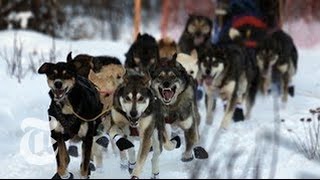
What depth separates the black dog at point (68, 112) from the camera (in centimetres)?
361

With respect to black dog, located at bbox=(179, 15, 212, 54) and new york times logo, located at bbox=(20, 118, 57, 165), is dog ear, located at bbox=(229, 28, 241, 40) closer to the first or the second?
black dog, located at bbox=(179, 15, 212, 54)

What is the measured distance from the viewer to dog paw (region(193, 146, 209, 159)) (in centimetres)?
434

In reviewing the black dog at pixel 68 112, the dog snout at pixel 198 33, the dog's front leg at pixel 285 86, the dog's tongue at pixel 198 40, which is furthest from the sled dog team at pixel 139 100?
the dog's front leg at pixel 285 86

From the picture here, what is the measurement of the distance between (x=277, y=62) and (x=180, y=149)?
2446 mm

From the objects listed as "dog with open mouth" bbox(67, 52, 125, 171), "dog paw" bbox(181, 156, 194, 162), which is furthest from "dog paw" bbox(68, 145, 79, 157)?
"dog paw" bbox(181, 156, 194, 162)

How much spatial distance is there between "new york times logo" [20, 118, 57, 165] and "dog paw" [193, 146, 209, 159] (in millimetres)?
869

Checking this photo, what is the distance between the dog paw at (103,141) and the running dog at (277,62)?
2.68 m

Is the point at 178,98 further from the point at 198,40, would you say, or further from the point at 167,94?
the point at 198,40

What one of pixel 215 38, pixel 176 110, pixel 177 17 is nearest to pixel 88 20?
pixel 177 17

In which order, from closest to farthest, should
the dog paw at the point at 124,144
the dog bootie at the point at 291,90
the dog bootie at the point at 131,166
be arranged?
the dog paw at the point at 124,144 → the dog bootie at the point at 131,166 → the dog bootie at the point at 291,90

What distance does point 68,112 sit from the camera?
144 inches

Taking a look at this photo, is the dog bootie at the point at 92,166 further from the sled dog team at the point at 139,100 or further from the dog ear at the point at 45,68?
the dog ear at the point at 45,68

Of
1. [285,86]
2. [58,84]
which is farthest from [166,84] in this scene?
[285,86]

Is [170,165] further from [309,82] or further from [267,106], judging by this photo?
[309,82]
